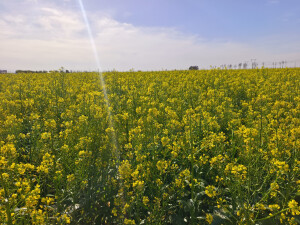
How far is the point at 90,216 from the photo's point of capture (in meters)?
2.46

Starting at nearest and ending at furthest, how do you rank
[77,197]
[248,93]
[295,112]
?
[77,197] < [295,112] < [248,93]

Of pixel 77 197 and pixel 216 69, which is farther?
pixel 216 69

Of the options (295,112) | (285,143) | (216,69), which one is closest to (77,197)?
(285,143)

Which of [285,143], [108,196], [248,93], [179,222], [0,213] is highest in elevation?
[248,93]

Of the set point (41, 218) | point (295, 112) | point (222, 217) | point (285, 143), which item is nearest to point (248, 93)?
point (295, 112)

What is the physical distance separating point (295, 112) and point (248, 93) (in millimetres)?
2886

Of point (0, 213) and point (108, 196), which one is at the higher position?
point (0, 213)

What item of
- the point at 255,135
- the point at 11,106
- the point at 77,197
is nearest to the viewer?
the point at 77,197

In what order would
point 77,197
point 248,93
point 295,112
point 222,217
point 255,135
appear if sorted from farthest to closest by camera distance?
point 248,93 → point 295,112 → point 255,135 → point 77,197 → point 222,217

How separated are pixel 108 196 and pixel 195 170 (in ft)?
3.86

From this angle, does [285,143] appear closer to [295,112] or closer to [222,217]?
[222,217]

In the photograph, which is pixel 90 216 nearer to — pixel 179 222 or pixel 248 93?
pixel 179 222

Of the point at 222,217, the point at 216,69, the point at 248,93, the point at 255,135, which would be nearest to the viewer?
the point at 222,217

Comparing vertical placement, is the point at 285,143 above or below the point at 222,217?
above
